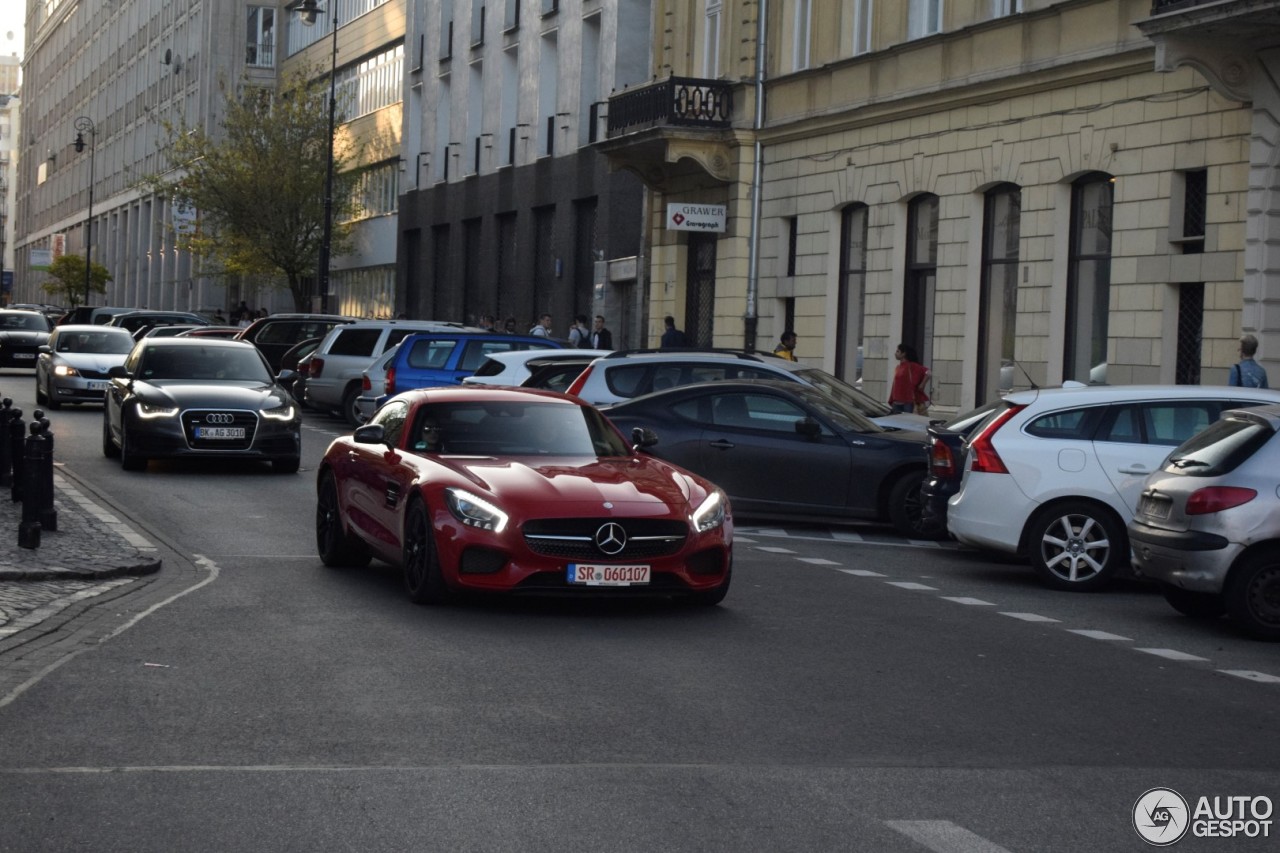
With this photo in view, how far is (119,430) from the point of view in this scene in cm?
2305

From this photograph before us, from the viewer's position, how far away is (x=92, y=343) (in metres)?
34.8

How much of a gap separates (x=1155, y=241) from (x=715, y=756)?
18447 millimetres

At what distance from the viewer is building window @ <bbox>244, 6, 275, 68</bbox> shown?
287 feet

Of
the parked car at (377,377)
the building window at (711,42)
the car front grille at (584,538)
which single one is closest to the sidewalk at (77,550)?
the car front grille at (584,538)

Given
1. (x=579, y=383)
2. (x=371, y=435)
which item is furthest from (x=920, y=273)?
(x=371, y=435)

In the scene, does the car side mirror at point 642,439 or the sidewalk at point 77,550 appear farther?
the car side mirror at point 642,439

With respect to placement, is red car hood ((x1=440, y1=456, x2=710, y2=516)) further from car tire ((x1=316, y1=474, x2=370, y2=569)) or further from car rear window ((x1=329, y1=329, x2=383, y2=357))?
car rear window ((x1=329, y1=329, x2=383, y2=357))

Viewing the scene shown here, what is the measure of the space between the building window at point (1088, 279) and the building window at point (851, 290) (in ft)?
19.7

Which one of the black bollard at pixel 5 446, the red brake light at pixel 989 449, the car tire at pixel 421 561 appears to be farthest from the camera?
the black bollard at pixel 5 446

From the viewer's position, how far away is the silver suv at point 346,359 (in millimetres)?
33250

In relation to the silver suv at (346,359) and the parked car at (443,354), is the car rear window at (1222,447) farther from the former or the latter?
the silver suv at (346,359)

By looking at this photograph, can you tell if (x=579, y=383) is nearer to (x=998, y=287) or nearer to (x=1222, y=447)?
(x=998, y=287)

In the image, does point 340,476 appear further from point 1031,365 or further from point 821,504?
point 1031,365

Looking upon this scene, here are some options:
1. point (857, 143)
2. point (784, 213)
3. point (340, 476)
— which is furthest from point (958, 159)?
point (340, 476)
